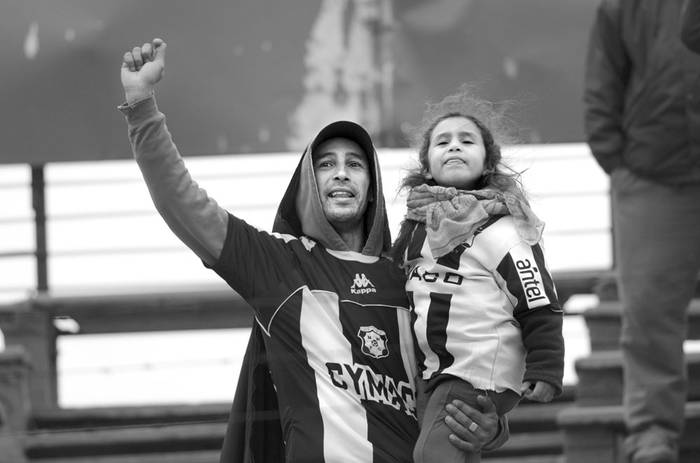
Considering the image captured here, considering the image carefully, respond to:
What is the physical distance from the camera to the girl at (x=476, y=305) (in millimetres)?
2934

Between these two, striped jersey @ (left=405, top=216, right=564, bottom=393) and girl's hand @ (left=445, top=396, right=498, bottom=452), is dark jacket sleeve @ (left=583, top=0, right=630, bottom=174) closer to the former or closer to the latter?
striped jersey @ (left=405, top=216, right=564, bottom=393)

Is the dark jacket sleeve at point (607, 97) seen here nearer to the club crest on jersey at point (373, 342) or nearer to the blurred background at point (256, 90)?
the blurred background at point (256, 90)

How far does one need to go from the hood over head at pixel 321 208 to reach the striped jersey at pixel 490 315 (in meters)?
0.17

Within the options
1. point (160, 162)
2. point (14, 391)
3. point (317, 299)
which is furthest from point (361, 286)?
point (14, 391)

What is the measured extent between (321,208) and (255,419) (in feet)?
1.29

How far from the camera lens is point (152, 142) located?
2.90 m

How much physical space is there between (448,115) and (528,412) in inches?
74.6

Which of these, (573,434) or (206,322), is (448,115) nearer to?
(573,434)

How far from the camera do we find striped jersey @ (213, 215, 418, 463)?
2941mm

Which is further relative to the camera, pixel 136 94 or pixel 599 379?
pixel 599 379

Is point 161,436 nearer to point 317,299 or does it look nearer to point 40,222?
point 40,222

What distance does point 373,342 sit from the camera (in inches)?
119

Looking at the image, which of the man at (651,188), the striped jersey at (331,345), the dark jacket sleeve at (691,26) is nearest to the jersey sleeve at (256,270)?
the striped jersey at (331,345)

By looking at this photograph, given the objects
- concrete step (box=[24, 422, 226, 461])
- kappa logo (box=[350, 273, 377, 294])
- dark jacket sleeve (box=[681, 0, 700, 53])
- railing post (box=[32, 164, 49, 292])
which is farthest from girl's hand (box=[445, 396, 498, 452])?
railing post (box=[32, 164, 49, 292])
